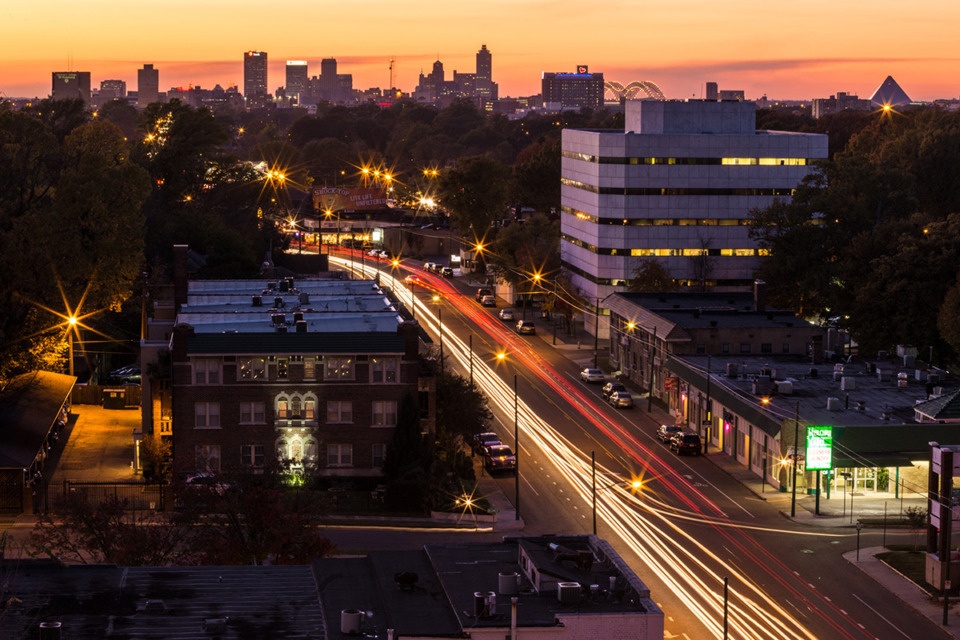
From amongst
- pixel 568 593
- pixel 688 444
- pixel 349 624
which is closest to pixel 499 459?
pixel 688 444

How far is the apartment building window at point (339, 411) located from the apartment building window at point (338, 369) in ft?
3.99

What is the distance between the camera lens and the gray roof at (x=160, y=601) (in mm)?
35250

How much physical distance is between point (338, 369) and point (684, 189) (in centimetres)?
5301

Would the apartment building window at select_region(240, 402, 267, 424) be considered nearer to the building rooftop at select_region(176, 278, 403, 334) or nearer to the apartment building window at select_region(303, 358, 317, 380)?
the apartment building window at select_region(303, 358, 317, 380)

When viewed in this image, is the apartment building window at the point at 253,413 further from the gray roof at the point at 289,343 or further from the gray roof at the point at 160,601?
the gray roof at the point at 160,601

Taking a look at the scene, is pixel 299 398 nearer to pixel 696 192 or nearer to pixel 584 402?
pixel 584 402

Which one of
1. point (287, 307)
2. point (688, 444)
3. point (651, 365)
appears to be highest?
point (287, 307)

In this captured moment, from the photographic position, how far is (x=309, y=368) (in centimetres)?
6888

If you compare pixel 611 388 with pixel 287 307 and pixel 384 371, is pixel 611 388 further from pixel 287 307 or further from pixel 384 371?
pixel 384 371

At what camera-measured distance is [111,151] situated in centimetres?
9725

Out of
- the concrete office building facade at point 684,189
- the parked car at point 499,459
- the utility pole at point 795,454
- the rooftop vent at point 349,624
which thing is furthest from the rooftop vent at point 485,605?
the concrete office building facade at point 684,189

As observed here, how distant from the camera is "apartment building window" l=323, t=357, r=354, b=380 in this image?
68938mm

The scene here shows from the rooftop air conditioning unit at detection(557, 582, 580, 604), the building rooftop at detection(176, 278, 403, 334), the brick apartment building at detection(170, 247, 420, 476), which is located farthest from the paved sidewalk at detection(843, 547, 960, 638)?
the building rooftop at detection(176, 278, 403, 334)

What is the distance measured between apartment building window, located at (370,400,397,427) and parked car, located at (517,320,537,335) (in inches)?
1981
